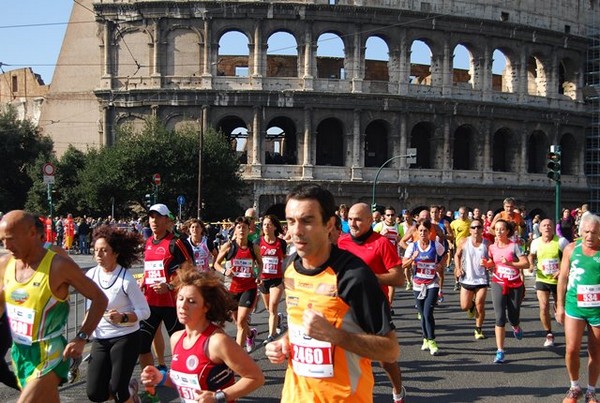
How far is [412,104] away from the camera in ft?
117

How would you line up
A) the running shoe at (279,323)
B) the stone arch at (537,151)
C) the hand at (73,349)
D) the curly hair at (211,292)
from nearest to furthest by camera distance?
the curly hair at (211,292) < the hand at (73,349) < the running shoe at (279,323) < the stone arch at (537,151)

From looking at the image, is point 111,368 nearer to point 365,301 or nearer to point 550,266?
point 365,301

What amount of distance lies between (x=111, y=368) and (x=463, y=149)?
36.8 metres

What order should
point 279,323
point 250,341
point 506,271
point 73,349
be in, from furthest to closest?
point 279,323
point 250,341
point 506,271
point 73,349

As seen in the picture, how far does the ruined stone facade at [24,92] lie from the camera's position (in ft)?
153

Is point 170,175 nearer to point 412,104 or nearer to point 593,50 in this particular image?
point 412,104

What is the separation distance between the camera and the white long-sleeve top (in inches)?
215

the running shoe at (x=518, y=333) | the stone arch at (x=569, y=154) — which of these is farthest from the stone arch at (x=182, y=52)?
the running shoe at (x=518, y=333)

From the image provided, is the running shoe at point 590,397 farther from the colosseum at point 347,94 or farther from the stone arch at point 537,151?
the stone arch at point 537,151

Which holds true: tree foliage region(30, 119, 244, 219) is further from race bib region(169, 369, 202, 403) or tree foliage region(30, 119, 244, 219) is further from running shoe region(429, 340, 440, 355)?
race bib region(169, 369, 202, 403)

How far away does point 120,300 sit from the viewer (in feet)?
18.2

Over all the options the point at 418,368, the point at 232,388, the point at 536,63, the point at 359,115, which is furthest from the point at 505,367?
the point at 536,63

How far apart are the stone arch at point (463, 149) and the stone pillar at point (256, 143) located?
11.7 meters

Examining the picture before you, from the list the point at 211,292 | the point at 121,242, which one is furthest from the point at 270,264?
the point at 211,292
